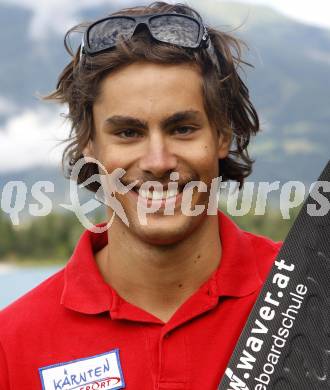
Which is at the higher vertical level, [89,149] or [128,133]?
[128,133]

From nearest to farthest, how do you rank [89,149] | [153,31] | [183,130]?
[183,130] < [153,31] < [89,149]

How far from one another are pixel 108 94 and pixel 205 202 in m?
0.60

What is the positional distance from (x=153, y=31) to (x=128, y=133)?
18.7 inches

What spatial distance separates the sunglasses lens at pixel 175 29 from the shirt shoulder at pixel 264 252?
92 cm

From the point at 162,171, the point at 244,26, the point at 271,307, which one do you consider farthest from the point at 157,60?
the point at 271,307

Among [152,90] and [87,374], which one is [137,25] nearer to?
[152,90]

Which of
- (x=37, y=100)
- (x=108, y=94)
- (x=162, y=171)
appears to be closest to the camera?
(x=162, y=171)

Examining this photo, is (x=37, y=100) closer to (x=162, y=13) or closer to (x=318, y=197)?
(x=162, y=13)

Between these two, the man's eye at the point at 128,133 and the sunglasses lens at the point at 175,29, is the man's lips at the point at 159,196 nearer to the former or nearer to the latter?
the man's eye at the point at 128,133

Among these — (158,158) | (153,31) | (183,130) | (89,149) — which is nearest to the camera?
(158,158)

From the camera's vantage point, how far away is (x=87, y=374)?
3816 millimetres

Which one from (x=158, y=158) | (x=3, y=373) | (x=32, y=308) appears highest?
(x=158, y=158)

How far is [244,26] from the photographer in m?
4.40

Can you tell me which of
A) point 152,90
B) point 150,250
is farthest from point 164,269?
point 152,90
